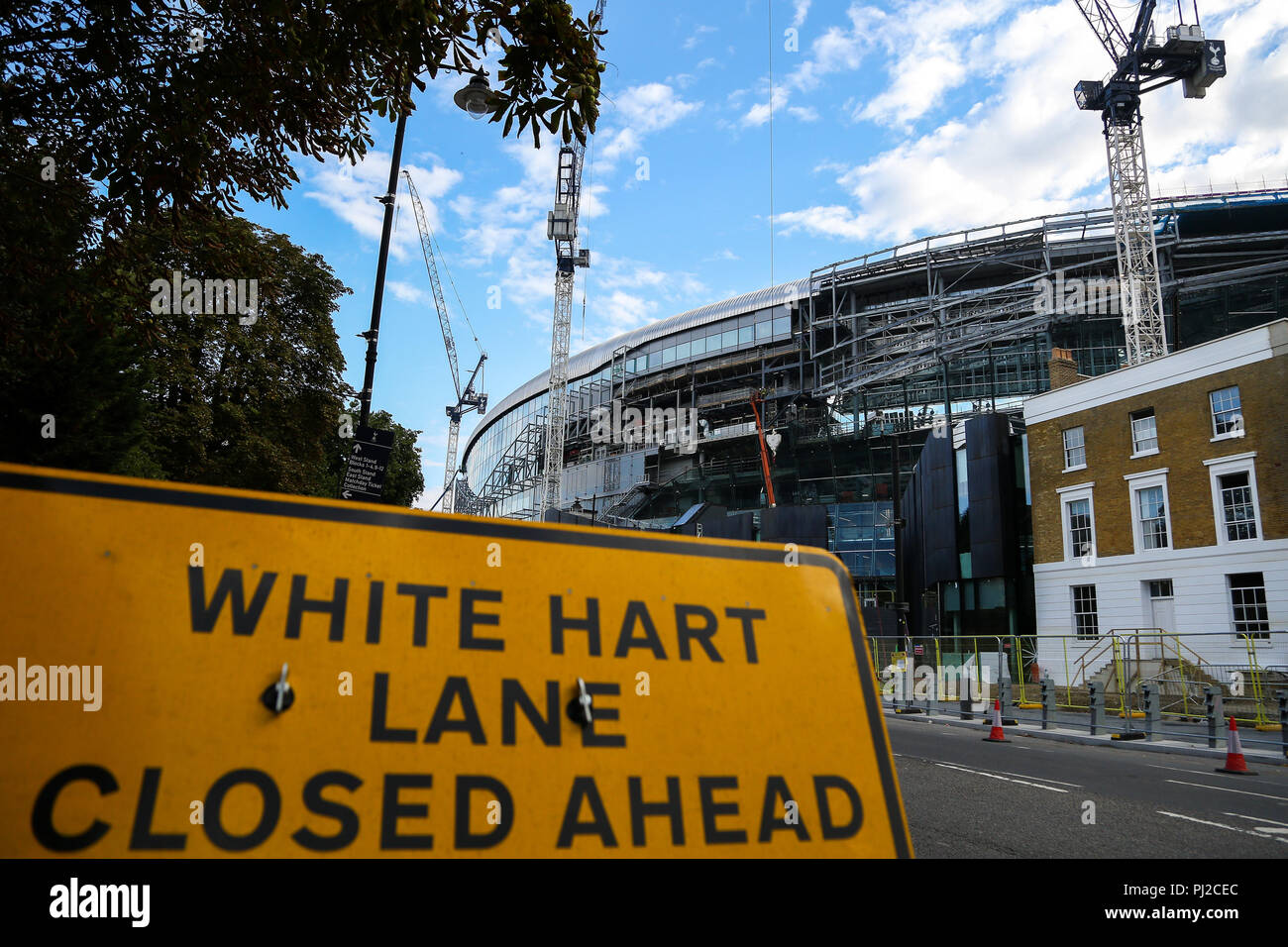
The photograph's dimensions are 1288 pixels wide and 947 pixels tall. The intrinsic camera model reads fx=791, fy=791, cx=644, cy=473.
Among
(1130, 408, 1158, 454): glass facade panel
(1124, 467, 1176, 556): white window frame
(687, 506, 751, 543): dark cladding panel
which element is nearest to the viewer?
(1124, 467, 1176, 556): white window frame

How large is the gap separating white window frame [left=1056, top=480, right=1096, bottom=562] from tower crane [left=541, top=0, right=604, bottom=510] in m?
41.7

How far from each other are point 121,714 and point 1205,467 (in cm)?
2753

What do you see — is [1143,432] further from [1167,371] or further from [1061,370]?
[1061,370]

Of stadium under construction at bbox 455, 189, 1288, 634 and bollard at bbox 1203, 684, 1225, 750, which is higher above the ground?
stadium under construction at bbox 455, 189, 1288, 634

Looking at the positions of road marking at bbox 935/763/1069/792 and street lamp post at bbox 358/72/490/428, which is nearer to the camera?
road marking at bbox 935/763/1069/792

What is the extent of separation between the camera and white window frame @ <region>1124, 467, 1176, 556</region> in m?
24.0

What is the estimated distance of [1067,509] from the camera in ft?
89.7

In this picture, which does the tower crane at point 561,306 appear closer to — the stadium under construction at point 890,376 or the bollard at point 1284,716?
the stadium under construction at point 890,376

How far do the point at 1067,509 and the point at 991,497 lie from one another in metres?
3.81

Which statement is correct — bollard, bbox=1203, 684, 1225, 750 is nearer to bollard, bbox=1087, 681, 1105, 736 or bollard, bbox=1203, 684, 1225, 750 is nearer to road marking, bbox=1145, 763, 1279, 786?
bollard, bbox=1087, 681, 1105, 736

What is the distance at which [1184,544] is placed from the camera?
2352cm

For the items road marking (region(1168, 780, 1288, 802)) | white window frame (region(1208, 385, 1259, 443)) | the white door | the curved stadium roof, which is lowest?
road marking (region(1168, 780, 1288, 802))

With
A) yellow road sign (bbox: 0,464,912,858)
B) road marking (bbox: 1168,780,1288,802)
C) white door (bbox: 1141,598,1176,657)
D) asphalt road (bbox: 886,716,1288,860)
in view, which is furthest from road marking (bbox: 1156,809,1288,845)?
white door (bbox: 1141,598,1176,657)

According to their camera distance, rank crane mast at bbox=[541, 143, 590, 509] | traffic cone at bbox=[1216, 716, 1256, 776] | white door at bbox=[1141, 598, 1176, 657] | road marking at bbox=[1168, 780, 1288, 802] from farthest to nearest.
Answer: crane mast at bbox=[541, 143, 590, 509] < white door at bbox=[1141, 598, 1176, 657] < traffic cone at bbox=[1216, 716, 1256, 776] < road marking at bbox=[1168, 780, 1288, 802]
